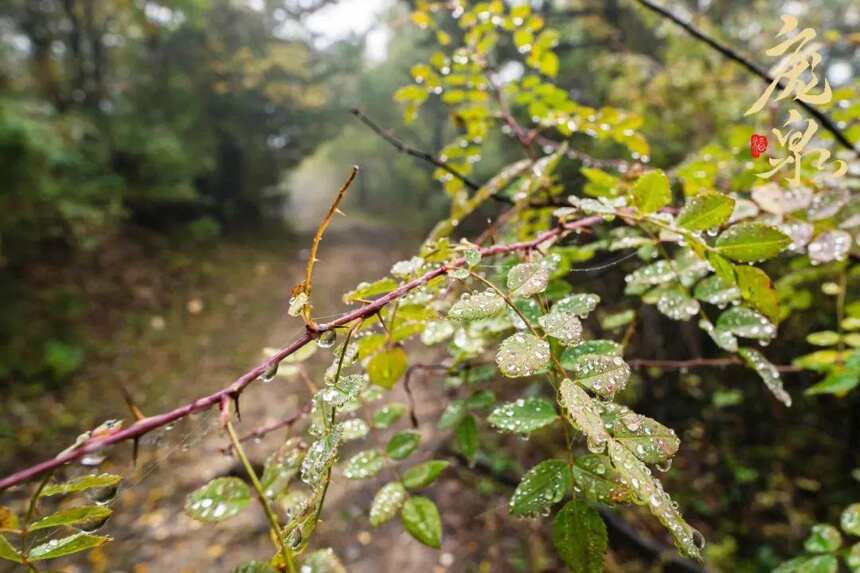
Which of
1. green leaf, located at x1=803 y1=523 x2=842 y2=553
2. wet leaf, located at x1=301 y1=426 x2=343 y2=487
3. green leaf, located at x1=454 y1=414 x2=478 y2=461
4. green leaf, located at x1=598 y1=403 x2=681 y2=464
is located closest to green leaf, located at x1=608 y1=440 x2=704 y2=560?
green leaf, located at x1=598 y1=403 x2=681 y2=464

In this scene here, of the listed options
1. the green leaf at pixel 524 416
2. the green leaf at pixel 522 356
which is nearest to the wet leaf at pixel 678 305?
the green leaf at pixel 524 416

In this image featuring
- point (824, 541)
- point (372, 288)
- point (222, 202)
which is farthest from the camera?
point (222, 202)

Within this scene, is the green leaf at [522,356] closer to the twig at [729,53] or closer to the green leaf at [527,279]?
the green leaf at [527,279]

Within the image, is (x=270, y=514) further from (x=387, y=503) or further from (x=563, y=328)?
(x=387, y=503)

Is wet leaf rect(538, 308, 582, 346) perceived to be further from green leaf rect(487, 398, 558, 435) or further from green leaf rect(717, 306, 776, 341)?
green leaf rect(717, 306, 776, 341)

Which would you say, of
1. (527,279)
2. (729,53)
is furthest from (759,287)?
(729,53)

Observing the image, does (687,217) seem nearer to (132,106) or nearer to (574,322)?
(574,322)
